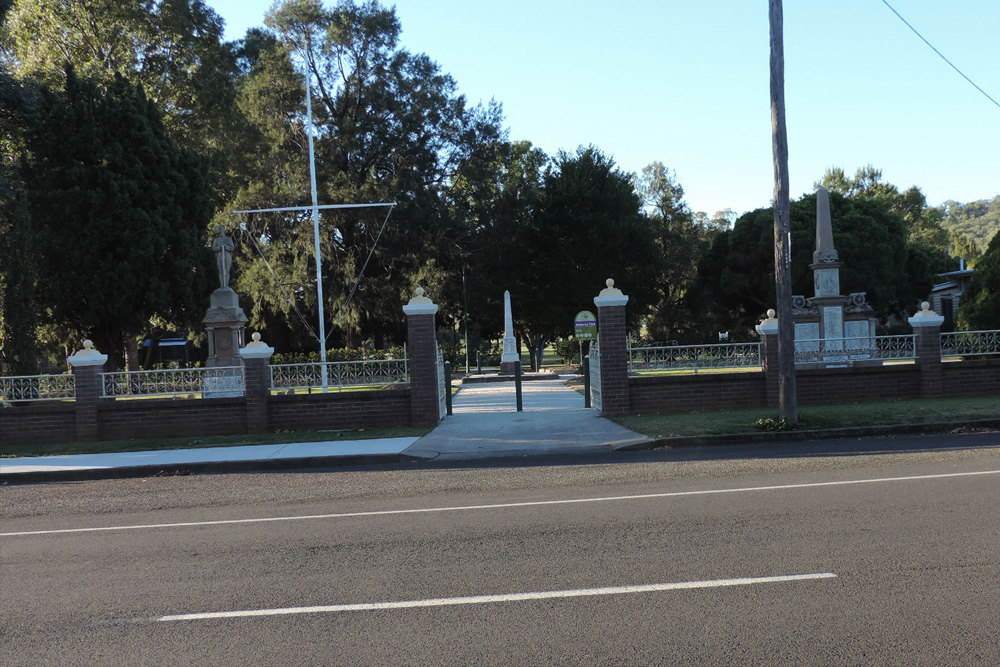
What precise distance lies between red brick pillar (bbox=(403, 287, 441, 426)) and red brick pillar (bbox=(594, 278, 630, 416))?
3300 mm

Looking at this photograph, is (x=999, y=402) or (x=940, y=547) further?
(x=999, y=402)

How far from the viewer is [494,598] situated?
4863mm

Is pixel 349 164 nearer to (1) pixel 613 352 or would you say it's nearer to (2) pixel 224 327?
(2) pixel 224 327

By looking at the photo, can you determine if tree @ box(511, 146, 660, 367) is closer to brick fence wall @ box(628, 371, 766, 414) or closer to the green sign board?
the green sign board

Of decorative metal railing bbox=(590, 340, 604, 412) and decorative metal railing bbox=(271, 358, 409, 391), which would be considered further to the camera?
decorative metal railing bbox=(590, 340, 604, 412)

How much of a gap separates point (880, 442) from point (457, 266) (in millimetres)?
33048

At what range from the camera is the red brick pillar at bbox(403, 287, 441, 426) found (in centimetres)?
1516

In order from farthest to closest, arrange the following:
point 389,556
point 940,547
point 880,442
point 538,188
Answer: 1. point 538,188
2. point 880,442
3. point 389,556
4. point 940,547

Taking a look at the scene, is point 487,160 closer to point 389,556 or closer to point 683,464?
point 683,464

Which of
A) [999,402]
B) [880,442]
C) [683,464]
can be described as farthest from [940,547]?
[999,402]

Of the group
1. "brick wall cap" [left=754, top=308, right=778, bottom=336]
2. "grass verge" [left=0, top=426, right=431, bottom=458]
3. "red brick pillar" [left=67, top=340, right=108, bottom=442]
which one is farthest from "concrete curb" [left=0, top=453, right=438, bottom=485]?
"brick wall cap" [left=754, top=308, right=778, bottom=336]

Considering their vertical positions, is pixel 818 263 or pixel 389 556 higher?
pixel 818 263

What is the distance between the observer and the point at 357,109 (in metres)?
41.1

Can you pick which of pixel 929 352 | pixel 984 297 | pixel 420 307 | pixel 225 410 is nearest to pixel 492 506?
pixel 420 307
